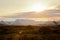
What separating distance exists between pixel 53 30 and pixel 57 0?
0.36m

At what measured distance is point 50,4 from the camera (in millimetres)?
1458

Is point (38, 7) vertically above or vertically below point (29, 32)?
above

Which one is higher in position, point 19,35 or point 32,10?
point 32,10

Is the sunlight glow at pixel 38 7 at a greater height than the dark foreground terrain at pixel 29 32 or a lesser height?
greater

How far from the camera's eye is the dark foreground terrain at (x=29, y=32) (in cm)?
156

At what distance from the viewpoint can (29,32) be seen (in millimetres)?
1579

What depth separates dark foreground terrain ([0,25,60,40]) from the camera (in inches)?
61.4

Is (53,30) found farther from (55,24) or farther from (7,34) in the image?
(7,34)

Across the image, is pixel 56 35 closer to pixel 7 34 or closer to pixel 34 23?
pixel 34 23

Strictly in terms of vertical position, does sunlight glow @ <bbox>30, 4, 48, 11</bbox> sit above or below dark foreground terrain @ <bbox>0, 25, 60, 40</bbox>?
above

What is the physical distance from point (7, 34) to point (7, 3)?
0.38 meters

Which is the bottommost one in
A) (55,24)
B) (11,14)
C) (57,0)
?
(55,24)

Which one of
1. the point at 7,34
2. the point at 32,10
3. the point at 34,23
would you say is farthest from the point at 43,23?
the point at 7,34

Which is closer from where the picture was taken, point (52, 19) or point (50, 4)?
point (50, 4)
